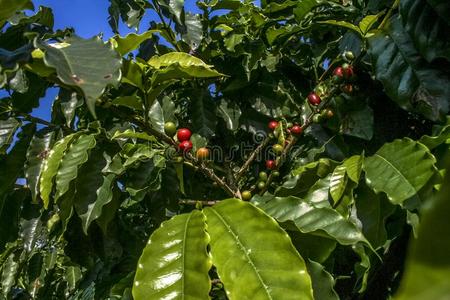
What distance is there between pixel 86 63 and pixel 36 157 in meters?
0.75

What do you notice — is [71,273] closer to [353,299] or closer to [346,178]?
[353,299]

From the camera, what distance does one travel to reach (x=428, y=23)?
1375mm

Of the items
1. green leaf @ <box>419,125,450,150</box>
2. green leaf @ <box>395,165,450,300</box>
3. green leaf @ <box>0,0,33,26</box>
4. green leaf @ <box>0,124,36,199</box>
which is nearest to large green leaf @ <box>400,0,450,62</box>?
green leaf @ <box>419,125,450,150</box>

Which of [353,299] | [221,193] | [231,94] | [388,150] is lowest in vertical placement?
[353,299]

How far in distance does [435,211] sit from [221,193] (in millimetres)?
1796

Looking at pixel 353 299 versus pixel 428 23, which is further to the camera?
pixel 353 299

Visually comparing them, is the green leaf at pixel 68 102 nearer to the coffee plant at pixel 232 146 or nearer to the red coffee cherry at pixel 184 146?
the coffee plant at pixel 232 146

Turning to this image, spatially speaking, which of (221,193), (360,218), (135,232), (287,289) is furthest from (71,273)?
(287,289)

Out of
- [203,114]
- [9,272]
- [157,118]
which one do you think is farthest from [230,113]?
[9,272]

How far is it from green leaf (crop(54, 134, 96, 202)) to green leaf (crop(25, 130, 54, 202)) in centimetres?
15

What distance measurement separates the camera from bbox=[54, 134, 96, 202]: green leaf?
1314 millimetres

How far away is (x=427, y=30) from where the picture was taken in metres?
1.37

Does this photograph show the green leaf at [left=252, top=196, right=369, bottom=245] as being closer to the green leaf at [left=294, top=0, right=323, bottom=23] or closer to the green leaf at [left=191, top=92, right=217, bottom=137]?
the green leaf at [left=191, top=92, right=217, bottom=137]

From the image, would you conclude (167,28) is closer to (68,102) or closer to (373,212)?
(68,102)
